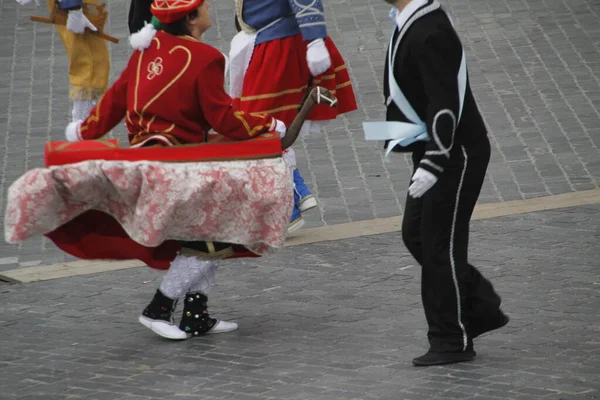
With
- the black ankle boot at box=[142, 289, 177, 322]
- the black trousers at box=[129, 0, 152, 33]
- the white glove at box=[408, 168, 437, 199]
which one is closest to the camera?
the white glove at box=[408, 168, 437, 199]

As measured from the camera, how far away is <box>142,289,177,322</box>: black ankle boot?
6.26 m

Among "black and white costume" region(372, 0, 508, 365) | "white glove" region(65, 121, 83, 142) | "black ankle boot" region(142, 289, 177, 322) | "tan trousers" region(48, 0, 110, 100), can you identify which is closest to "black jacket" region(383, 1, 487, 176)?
"black and white costume" region(372, 0, 508, 365)

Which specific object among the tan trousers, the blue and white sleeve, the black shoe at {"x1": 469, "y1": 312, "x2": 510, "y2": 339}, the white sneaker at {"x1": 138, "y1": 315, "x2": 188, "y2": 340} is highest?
the blue and white sleeve

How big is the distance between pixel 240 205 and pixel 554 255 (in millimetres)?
2340

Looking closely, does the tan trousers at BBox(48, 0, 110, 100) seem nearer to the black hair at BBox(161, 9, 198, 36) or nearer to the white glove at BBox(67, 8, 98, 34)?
the white glove at BBox(67, 8, 98, 34)

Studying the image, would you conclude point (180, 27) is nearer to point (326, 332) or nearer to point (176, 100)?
point (176, 100)

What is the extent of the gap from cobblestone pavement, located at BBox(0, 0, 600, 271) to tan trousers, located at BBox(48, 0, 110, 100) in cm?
58

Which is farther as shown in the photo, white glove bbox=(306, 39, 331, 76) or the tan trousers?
the tan trousers

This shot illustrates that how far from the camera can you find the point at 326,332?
6.32 metres

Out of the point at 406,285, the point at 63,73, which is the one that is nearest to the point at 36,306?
the point at 406,285

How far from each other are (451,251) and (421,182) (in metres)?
0.44

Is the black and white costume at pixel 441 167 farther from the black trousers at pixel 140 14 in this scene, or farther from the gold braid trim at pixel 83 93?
the gold braid trim at pixel 83 93

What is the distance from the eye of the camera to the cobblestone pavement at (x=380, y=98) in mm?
8742

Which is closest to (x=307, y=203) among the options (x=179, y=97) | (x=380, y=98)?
(x=179, y=97)
